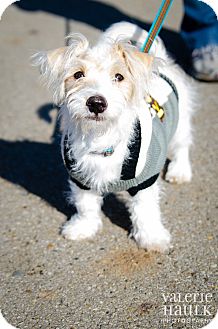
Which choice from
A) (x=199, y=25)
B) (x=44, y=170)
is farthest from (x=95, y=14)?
(x=44, y=170)

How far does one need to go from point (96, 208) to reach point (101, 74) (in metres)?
1.21

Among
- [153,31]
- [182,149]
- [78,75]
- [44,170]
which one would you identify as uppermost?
[153,31]

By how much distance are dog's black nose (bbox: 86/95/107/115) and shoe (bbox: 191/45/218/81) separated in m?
3.28

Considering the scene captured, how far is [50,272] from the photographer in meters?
3.21

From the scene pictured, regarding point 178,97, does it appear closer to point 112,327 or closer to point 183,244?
point 183,244

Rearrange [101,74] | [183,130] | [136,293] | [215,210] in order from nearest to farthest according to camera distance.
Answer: [101,74], [136,293], [215,210], [183,130]

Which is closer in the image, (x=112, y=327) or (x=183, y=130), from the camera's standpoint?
(x=112, y=327)

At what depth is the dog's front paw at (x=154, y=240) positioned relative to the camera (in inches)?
131

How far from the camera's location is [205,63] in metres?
5.49

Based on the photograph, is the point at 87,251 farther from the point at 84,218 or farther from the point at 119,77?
the point at 119,77

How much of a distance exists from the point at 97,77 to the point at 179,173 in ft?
5.38

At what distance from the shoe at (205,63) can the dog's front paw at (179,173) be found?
76.0 inches

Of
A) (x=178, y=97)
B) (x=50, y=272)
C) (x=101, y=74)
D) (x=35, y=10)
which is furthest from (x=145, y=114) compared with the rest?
(x=35, y=10)

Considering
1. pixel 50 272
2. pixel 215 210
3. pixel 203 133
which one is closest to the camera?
pixel 50 272
